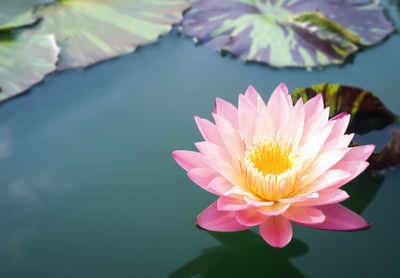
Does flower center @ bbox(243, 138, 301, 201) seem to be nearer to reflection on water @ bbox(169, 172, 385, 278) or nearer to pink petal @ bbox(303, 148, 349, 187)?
pink petal @ bbox(303, 148, 349, 187)

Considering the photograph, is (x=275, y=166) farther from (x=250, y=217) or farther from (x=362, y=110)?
(x=362, y=110)

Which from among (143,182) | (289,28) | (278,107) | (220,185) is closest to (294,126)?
(278,107)

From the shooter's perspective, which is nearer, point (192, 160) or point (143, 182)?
point (192, 160)

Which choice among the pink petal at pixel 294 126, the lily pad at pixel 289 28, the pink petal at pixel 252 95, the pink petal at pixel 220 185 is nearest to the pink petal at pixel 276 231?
the pink petal at pixel 220 185

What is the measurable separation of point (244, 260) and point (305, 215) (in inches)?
8.4

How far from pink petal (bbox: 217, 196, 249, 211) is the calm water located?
0.16 m

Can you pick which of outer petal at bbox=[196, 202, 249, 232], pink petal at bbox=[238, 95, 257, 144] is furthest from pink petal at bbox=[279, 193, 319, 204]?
pink petal at bbox=[238, 95, 257, 144]

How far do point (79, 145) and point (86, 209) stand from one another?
0.29 meters

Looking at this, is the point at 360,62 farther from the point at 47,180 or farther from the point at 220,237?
the point at 47,180

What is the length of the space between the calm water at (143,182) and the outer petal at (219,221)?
0.12 meters

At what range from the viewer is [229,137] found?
1.03 meters

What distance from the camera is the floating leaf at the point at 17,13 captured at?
5.91ft

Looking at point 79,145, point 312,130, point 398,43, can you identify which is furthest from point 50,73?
point 398,43

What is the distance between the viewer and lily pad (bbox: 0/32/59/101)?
1.59m
